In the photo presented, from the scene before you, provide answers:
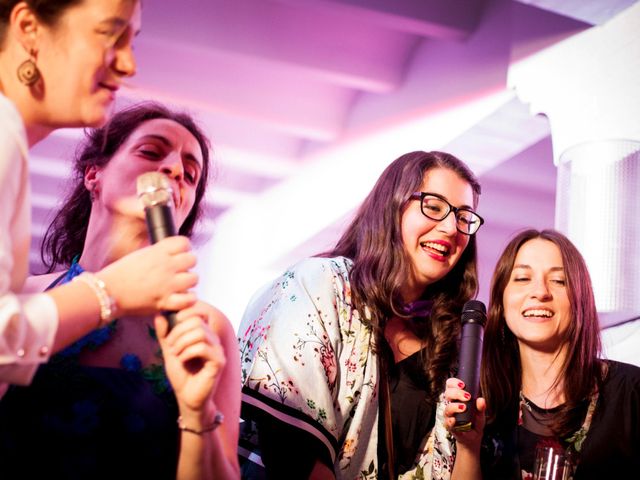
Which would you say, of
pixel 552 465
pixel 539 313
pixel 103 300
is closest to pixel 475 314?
pixel 552 465

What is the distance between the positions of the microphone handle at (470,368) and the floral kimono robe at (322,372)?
37 centimetres

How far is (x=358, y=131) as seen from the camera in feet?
18.0

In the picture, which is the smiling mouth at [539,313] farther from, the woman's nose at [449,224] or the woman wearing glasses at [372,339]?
the woman's nose at [449,224]

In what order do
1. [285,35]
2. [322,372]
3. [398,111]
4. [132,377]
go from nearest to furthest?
[132,377]
[322,372]
[285,35]
[398,111]

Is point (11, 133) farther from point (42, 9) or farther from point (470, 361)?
point (470, 361)

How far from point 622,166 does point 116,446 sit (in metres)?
2.53

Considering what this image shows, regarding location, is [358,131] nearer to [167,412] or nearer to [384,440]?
[384,440]

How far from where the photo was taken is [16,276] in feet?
3.62

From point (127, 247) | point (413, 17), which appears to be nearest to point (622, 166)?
point (413, 17)

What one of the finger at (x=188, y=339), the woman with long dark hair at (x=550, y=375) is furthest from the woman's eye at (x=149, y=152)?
the woman with long dark hair at (x=550, y=375)

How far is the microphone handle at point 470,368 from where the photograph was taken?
1.78 m

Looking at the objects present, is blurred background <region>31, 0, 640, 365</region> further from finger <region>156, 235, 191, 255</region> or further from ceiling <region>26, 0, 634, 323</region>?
finger <region>156, 235, 191, 255</region>

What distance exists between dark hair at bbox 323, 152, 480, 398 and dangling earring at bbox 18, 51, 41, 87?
1.28 m

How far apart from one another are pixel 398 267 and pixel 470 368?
1.88ft
